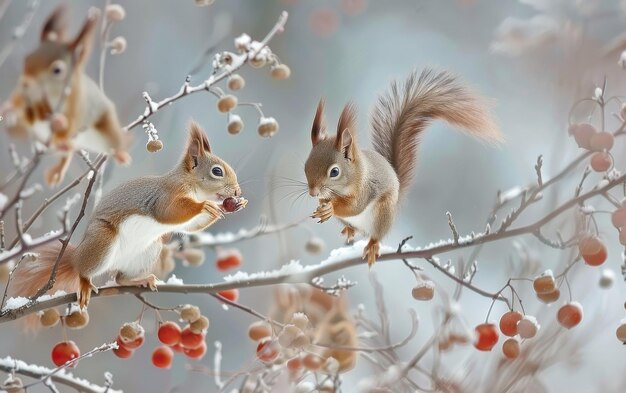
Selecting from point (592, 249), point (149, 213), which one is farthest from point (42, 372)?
point (592, 249)

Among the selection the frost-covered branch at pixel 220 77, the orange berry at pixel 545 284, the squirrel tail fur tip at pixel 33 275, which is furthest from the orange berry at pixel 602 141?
the squirrel tail fur tip at pixel 33 275

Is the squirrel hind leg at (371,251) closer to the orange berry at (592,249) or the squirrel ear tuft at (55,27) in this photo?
the orange berry at (592,249)

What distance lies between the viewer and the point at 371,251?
0.81 metres

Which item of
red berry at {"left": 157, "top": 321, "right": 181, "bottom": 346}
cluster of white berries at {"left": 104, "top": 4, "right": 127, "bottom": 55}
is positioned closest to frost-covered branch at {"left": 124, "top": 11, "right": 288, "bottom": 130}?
cluster of white berries at {"left": 104, "top": 4, "right": 127, "bottom": 55}

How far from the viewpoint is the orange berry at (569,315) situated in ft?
2.61

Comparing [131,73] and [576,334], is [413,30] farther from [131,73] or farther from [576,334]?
[576,334]

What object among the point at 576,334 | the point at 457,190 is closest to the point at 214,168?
the point at 576,334

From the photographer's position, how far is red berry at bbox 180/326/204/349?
836 mm

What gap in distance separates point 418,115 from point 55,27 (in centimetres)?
48

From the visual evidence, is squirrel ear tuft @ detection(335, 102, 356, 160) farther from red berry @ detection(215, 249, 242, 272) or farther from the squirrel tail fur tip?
the squirrel tail fur tip

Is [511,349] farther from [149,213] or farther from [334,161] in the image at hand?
[149,213]

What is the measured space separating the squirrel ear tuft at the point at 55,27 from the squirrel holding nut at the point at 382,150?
0.30 m

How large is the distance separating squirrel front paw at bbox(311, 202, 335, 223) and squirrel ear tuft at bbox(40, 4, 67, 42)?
317mm

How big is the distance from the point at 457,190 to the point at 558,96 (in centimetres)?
27
